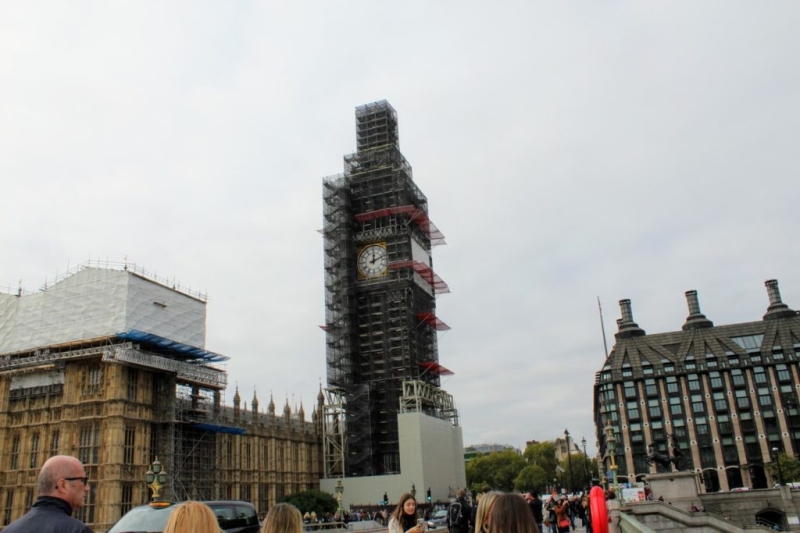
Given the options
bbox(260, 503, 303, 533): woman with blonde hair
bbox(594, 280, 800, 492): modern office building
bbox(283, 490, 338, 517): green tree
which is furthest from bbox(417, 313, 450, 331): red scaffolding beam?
bbox(260, 503, 303, 533): woman with blonde hair

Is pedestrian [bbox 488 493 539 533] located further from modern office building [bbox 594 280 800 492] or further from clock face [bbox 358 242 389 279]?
modern office building [bbox 594 280 800 492]

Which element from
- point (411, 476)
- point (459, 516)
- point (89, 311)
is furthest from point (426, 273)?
point (459, 516)

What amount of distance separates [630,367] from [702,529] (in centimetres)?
7343

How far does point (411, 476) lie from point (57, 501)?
69.1 m

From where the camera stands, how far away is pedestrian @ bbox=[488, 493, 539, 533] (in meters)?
4.93

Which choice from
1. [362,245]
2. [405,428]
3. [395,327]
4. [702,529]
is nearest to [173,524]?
[702,529]

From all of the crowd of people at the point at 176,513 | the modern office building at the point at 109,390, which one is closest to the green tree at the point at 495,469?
the modern office building at the point at 109,390

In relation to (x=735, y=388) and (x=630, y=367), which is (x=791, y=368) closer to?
(x=735, y=388)

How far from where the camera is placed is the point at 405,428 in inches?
2899

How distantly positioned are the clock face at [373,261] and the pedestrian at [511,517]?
78263mm

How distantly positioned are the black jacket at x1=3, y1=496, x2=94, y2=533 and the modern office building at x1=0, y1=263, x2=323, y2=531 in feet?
157

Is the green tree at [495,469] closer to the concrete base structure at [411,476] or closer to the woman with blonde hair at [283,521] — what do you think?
the concrete base structure at [411,476]

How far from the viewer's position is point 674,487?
42.0m

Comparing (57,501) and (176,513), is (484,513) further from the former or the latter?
(57,501)
